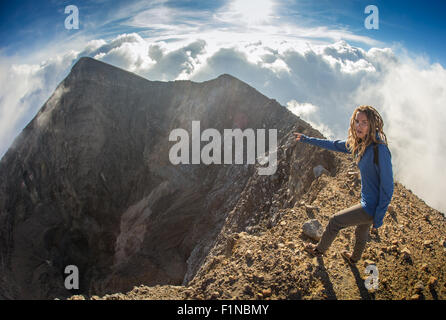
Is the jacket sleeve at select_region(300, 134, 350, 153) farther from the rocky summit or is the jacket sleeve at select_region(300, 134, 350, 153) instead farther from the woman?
the rocky summit

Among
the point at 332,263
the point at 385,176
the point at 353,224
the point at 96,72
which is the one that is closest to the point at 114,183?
the point at 96,72

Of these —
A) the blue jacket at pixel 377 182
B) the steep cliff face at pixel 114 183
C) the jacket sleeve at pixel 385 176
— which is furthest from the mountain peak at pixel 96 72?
the jacket sleeve at pixel 385 176

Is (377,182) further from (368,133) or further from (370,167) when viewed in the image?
(368,133)

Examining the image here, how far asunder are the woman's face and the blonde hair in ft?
0.16

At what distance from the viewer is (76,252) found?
27.3 m

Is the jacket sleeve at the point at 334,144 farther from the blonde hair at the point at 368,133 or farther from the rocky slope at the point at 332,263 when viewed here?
the rocky slope at the point at 332,263

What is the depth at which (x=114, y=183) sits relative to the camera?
99.0 feet

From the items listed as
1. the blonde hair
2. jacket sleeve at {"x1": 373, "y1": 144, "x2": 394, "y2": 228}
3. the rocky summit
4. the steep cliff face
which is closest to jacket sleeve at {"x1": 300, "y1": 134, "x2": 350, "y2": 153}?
the blonde hair

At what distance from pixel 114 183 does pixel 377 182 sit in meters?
30.3

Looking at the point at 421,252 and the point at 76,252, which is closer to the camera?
the point at 421,252

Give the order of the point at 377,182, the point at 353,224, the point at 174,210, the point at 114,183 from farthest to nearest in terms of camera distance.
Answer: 1. the point at 114,183
2. the point at 174,210
3. the point at 353,224
4. the point at 377,182

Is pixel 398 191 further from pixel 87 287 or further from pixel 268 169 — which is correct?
pixel 87 287
